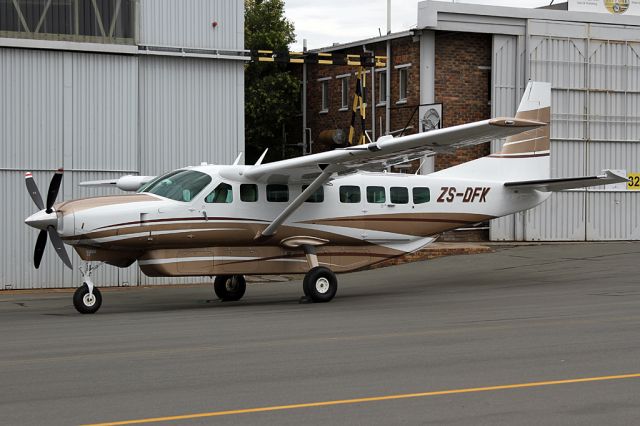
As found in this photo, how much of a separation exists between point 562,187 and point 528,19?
12.3 meters

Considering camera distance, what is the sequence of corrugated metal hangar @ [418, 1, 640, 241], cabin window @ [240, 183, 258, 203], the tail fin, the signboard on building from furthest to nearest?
1. the signboard on building
2. corrugated metal hangar @ [418, 1, 640, 241]
3. the tail fin
4. cabin window @ [240, 183, 258, 203]

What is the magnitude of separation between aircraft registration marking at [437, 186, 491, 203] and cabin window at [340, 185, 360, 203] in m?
1.90

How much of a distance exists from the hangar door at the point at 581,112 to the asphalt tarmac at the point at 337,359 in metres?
12.7

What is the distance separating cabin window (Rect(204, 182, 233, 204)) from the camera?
57.9 feet

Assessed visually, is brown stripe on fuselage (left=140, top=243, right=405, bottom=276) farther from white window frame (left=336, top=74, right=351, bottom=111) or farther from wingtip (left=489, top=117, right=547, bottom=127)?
white window frame (left=336, top=74, right=351, bottom=111)

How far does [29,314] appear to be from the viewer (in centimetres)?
1678

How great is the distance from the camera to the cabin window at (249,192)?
18.1 meters

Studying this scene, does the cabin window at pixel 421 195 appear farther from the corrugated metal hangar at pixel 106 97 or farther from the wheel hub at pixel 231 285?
the corrugated metal hangar at pixel 106 97

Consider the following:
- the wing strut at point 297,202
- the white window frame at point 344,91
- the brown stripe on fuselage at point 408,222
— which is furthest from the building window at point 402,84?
the wing strut at point 297,202

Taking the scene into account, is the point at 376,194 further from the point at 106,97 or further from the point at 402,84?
the point at 402,84

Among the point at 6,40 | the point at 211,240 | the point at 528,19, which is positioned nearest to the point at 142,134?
the point at 6,40

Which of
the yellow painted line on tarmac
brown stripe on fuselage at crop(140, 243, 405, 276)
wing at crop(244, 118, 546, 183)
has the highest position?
wing at crop(244, 118, 546, 183)

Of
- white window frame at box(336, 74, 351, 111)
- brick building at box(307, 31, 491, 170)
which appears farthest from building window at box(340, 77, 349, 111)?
brick building at box(307, 31, 491, 170)

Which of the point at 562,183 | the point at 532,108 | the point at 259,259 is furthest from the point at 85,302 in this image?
the point at 532,108
